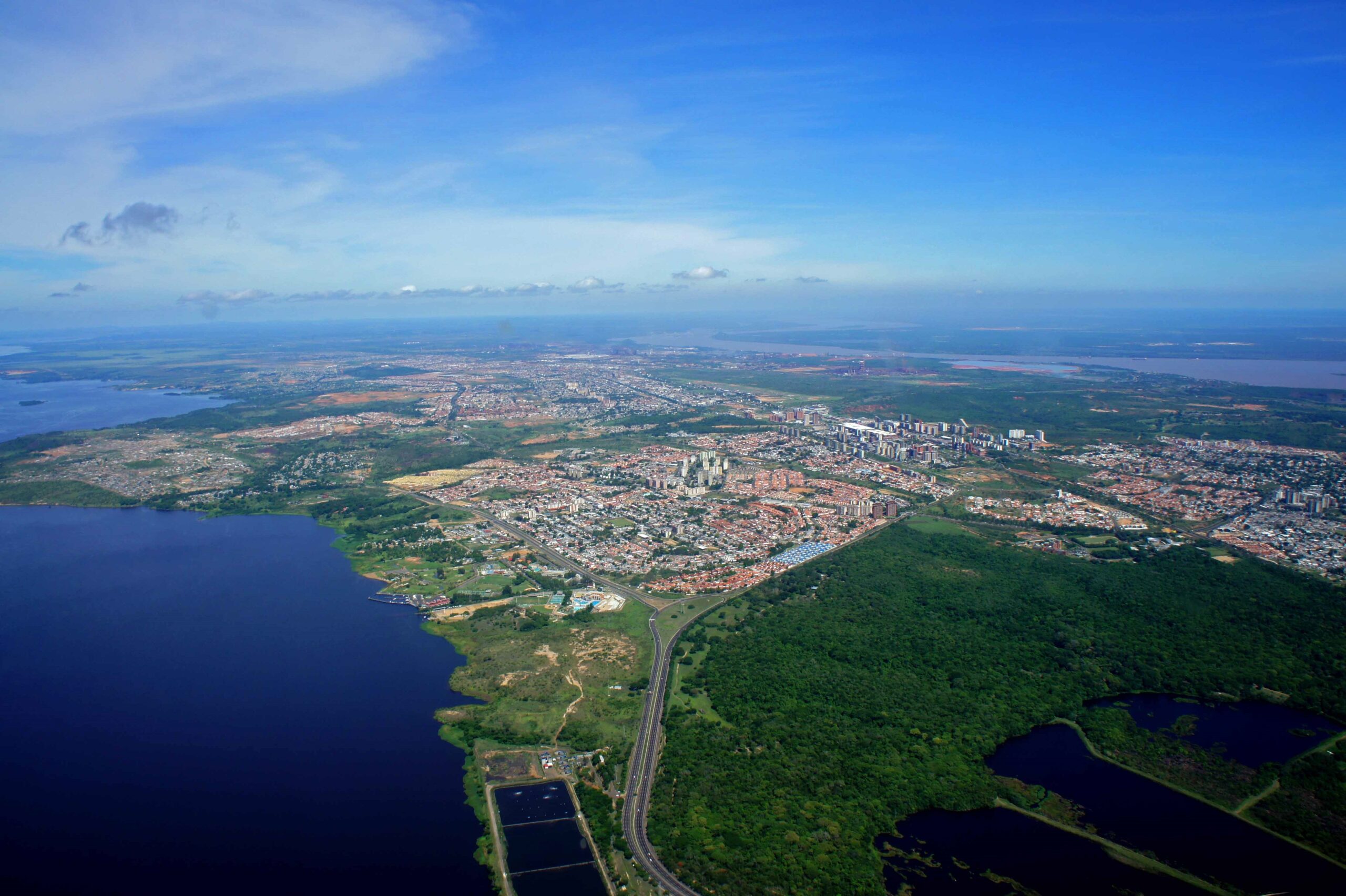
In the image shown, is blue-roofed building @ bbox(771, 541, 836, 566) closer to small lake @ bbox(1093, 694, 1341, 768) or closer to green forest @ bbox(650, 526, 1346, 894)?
green forest @ bbox(650, 526, 1346, 894)

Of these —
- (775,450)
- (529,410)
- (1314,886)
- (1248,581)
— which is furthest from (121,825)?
(529,410)

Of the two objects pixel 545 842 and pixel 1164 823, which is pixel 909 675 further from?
pixel 545 842

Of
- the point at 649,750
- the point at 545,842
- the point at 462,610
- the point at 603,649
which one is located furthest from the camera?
the point at 462,610

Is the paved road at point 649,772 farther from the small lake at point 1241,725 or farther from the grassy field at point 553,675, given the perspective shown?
the small lake at point 1241,725

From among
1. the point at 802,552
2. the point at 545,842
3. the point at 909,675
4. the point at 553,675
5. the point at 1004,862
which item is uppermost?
the point at 802,552

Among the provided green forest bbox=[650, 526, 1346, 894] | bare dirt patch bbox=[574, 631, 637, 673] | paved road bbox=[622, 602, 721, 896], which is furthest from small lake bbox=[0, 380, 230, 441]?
green forest bbox=[650, 526, 1346, 894]

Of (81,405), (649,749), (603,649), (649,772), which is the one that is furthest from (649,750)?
(81,405)
